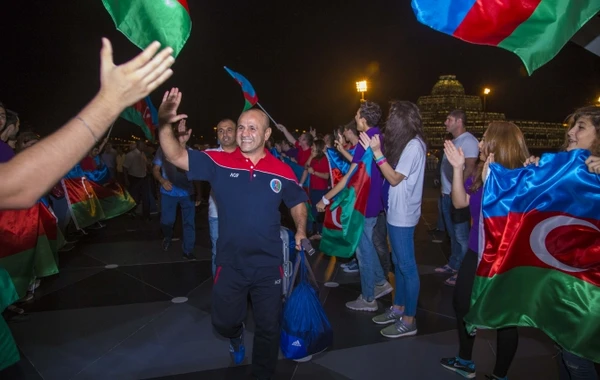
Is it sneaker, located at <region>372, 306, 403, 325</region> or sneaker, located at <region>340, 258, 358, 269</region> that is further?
sneaker, located at <region>340, 258, 358, 269</region>

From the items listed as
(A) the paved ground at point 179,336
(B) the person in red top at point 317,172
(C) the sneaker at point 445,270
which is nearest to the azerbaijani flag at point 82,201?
(A) the paved ground at point 179,336

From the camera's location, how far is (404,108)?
4043mm

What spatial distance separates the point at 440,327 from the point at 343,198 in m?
1.71

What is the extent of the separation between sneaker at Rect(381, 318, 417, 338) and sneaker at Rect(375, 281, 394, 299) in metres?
0.90

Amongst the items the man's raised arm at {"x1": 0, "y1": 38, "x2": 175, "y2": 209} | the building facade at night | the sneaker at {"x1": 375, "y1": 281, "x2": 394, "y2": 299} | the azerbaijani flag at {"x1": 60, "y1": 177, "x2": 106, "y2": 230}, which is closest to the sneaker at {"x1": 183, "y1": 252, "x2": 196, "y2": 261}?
the azerbaijani flag at {"x1": 60, "y1": 177, "x2": 106, "y2": 230}

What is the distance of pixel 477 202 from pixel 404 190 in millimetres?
798

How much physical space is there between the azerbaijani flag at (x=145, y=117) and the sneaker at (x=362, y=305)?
3.83 m

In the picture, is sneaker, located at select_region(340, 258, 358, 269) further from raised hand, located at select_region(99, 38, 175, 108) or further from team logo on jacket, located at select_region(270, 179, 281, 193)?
raised hand, located at select_region(99, 38, 175, 108)

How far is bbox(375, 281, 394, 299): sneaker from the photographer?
502 centimetres

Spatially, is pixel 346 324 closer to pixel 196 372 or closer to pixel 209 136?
pixel 196 372

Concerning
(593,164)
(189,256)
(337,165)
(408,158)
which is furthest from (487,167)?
(189,256)

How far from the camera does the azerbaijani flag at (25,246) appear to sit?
14.2 ft

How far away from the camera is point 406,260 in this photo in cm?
392

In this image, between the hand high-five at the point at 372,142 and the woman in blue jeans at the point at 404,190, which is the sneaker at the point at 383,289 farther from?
the hand high-five at the point at 372,142
